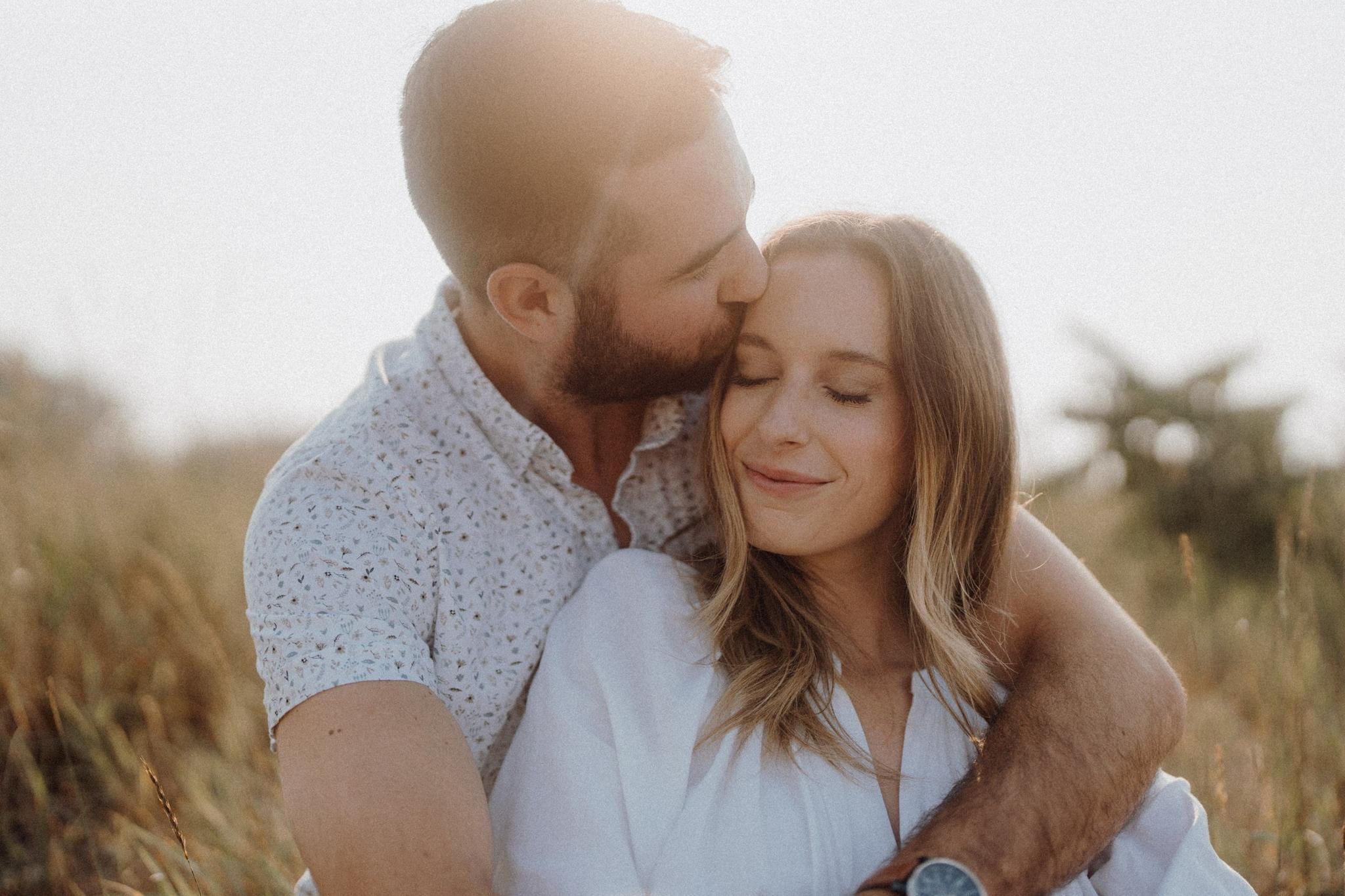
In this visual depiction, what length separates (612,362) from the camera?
2.66m

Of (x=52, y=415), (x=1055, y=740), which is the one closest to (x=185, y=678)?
(x=52, y=415)


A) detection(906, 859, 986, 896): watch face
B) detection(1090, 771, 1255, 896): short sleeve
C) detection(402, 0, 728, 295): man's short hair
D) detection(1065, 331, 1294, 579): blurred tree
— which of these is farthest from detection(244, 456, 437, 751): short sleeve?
detection(1065, 331, 1294, 579): blurred tree

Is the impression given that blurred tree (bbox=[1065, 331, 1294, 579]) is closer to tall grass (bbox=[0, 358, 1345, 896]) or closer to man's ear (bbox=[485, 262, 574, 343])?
tall grass (bbox=[0, 358, 1345, 896])

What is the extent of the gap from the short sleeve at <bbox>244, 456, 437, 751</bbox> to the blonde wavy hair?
2.20ft

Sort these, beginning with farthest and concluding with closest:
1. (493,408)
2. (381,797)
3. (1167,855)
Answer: (493,408) → (1167,855) → (381,797)

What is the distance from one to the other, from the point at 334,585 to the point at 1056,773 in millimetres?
1524

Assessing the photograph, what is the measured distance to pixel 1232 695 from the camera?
4.35 m

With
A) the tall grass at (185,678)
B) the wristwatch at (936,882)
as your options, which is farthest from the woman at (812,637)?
the tall grass at (185,678)

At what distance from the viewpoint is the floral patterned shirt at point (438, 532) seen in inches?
80.7

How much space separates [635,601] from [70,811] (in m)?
2.07

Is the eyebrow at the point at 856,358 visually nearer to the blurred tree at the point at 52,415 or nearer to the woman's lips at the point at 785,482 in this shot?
the woman's lips at the point at 785,482

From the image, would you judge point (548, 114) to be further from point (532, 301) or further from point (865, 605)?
point (865, 605)

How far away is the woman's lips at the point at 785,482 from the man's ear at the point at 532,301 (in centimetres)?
67

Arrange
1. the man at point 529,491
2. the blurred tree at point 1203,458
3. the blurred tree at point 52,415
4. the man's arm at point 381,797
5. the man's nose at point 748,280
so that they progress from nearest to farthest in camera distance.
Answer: the man's arm at point 381,797
the man at point 529,491
the man's nose at point 748,280
the blurred tree at point 52,415
the blurred tree at point 1203,458
